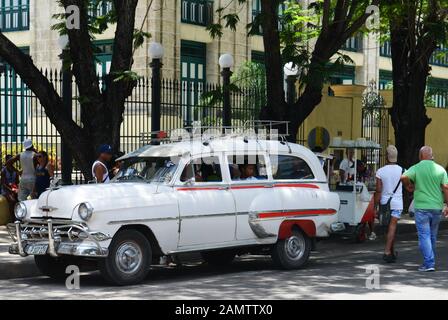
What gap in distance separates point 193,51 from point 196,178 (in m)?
22.9

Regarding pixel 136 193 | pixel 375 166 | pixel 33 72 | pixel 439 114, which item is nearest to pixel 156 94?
pixel 33 72

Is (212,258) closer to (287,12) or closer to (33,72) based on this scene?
(33,72)

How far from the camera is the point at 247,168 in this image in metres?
13.1

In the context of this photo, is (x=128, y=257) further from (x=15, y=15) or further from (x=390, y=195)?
(x=15, y=15)

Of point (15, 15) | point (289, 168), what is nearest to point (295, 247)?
point (289, 168)

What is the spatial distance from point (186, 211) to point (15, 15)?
26.7 m

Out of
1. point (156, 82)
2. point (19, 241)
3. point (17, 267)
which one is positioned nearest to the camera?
→ point (19, 241)

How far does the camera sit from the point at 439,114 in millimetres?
31938

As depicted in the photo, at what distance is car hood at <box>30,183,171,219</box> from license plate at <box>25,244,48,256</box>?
0.42m

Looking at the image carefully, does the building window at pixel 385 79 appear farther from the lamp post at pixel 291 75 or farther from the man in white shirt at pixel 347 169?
the lamp post at pixel 291 75

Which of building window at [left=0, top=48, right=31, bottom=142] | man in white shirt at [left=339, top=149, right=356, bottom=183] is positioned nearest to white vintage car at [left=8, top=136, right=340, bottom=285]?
building window at [left=0, top=48, right=31, bottom=142]

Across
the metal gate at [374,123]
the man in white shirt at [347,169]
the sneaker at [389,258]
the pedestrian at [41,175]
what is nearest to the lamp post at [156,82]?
the pedestrian at [41,175]

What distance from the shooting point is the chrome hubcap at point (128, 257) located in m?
11.4

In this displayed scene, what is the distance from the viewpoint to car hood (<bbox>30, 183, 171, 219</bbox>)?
11.3 meters
